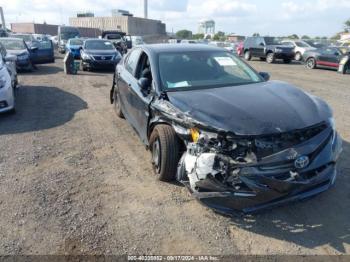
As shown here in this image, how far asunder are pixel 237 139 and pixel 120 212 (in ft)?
4.87

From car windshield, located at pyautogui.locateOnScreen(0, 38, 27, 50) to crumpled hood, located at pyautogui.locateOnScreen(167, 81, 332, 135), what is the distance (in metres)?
11.8

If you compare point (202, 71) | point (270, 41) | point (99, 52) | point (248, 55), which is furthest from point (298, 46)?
point (202, 71)

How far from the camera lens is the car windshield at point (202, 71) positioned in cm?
415

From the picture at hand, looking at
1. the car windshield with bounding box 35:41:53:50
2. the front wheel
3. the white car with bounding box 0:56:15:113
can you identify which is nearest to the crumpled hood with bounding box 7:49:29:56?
the car windshield with bounding box 35:41:53:50

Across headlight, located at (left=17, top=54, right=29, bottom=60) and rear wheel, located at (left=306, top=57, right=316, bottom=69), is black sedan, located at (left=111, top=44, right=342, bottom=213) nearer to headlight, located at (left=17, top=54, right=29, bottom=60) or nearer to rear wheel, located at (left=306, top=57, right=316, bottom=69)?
headlight, located at (left=17, top=54, right=29, bottom=60)

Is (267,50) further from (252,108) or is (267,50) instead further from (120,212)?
(120,212)

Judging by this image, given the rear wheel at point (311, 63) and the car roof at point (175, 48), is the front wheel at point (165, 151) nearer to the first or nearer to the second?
the car roof at point (175, 48)

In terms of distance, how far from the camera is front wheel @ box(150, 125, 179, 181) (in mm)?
3533

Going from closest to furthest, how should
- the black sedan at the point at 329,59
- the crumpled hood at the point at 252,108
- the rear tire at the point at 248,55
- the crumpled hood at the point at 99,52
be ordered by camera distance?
1. the crumpled hood at the point at 252,108
2. the crumpled hood at the point at 99,52
3. the black sedan at the point at 329,59
4. the rear tire at the point at 248,55

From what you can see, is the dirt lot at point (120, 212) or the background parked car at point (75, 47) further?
the background parked car at point (75, 47)

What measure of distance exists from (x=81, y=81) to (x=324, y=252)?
10651 mm

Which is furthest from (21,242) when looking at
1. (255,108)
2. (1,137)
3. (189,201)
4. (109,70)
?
(109,70)

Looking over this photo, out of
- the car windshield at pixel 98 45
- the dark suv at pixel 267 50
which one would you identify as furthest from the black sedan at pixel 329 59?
the car windshield at pixel 98 45

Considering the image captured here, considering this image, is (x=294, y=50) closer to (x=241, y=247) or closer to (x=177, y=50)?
(x=177, y=50)
